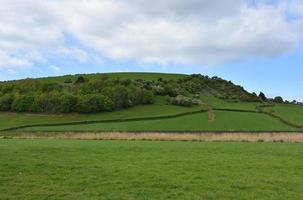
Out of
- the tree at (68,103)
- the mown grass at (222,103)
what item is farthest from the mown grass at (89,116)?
the mown grass at (222,103)

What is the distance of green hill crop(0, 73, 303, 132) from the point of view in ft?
302

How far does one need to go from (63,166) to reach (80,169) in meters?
1.01

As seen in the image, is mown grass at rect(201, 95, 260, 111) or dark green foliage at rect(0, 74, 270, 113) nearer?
dark green foliage at rect(0, 74, 270, 113)

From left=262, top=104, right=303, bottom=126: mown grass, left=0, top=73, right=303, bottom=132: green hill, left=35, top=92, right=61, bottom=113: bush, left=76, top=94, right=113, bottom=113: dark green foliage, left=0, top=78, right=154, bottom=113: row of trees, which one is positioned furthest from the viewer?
left=35, top=92, right=61, bottom=113: bush

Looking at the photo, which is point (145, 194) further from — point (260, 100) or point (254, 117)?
point (260, 100)

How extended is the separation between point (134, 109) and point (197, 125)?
30.4 meters

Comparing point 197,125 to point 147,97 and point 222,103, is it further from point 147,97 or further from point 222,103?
point 222,103

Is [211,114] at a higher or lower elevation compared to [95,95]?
lower

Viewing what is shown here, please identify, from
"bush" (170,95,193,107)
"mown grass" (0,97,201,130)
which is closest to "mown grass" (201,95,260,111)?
"bush" (170,95,193,107)

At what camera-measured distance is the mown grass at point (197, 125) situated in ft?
285

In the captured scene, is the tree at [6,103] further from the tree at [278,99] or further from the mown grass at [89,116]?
the tree at [278,99]

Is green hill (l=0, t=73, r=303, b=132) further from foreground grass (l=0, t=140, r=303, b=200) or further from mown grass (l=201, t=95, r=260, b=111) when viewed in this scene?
foreground grass (l=0, t=140, r=303, b=200)

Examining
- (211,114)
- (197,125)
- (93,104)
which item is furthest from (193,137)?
(93,104)

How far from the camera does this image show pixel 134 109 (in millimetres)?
119000
